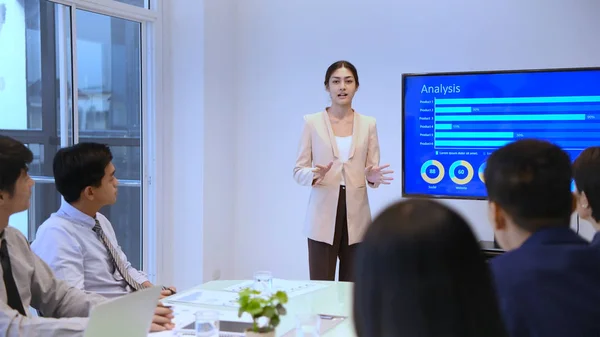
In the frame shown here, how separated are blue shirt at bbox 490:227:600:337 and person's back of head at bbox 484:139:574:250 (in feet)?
0.35

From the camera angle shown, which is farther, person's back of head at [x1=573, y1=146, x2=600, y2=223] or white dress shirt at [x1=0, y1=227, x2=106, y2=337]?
person's back of head at [x1=573, y1=146, x2=600, y2=223]

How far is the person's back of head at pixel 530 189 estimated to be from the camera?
1.40 meters

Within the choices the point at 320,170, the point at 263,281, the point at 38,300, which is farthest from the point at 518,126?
the point at 38,300

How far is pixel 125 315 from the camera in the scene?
1.58 m

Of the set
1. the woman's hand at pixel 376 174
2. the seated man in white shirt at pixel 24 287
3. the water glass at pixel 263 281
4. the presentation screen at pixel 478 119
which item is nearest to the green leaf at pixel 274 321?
the seated man in white shirt at pixel 24 287

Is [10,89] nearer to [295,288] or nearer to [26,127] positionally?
[26,127]

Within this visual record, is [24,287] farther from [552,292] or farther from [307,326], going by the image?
[552,292]

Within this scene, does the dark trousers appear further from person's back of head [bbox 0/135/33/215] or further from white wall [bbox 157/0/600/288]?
person's back of head [bbox 0/135/33/215]

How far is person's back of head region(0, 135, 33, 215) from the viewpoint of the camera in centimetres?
179

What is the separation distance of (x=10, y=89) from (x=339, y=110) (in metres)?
1.94

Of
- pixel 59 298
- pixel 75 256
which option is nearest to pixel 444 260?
pixel 59 298

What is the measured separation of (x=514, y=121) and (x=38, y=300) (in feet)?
9.83

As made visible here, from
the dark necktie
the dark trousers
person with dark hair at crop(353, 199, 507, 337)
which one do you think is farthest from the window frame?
person with dark hair at crop(353, 199, 507, 337)

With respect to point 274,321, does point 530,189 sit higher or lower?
higher
